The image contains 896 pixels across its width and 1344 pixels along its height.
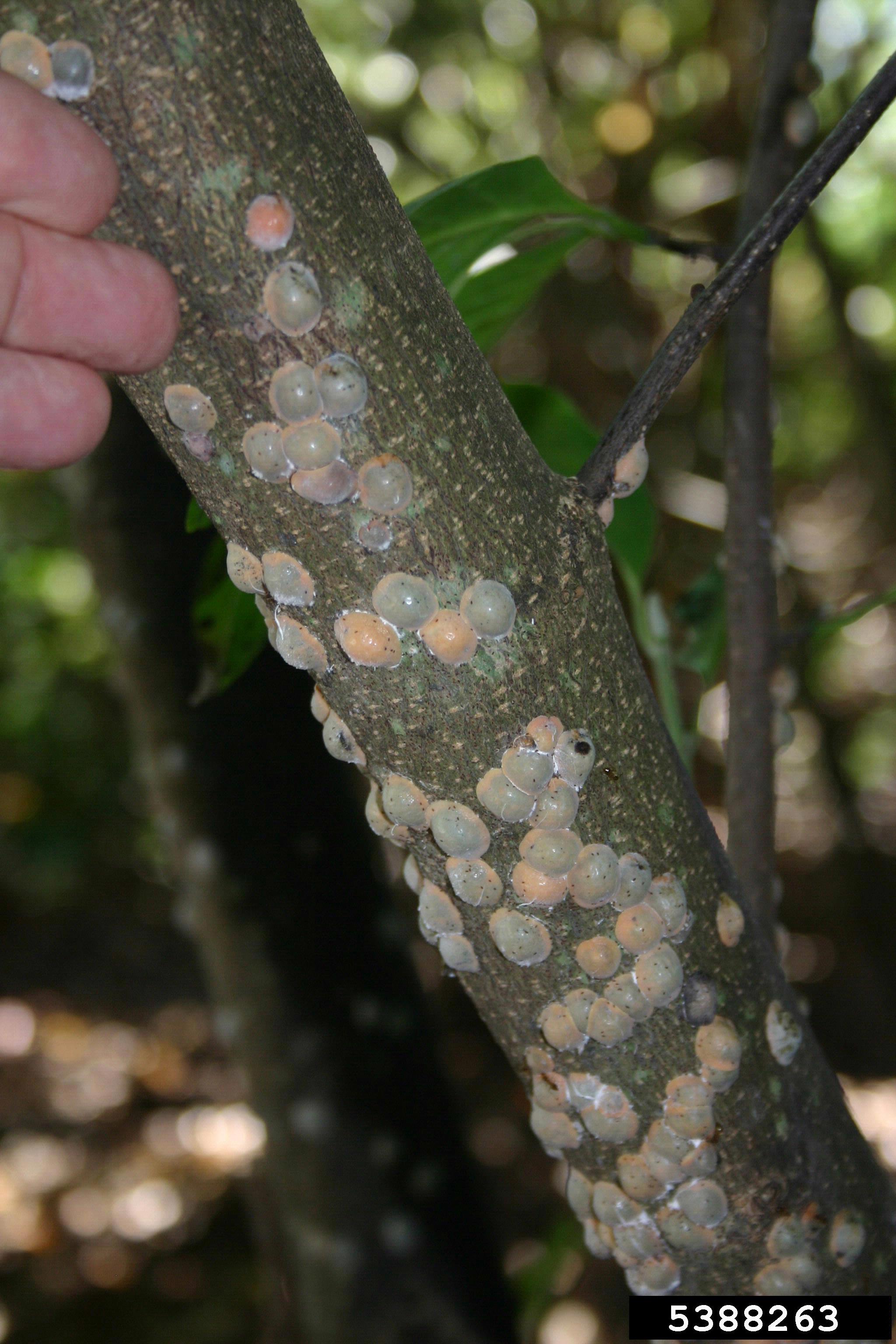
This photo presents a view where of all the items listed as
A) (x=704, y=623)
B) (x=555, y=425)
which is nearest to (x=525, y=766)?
(x=555, y=425)

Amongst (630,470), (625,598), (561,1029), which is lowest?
(561,1029)

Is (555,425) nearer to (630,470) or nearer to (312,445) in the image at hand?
(630,470)

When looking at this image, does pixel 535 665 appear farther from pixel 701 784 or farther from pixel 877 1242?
pixel 701 784

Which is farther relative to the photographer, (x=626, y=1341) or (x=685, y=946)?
(x=626, y=1341)

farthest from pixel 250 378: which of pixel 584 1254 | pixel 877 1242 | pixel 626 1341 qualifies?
pixel 626 1341

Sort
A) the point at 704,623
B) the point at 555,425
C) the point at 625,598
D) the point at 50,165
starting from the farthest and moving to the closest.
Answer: the point at 625,598, the point at 704,623, the point at 555,425, the point at 50,165

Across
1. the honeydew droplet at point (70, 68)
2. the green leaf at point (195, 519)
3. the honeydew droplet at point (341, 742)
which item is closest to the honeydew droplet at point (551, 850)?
the honeydew droplet at point (341, 742)
